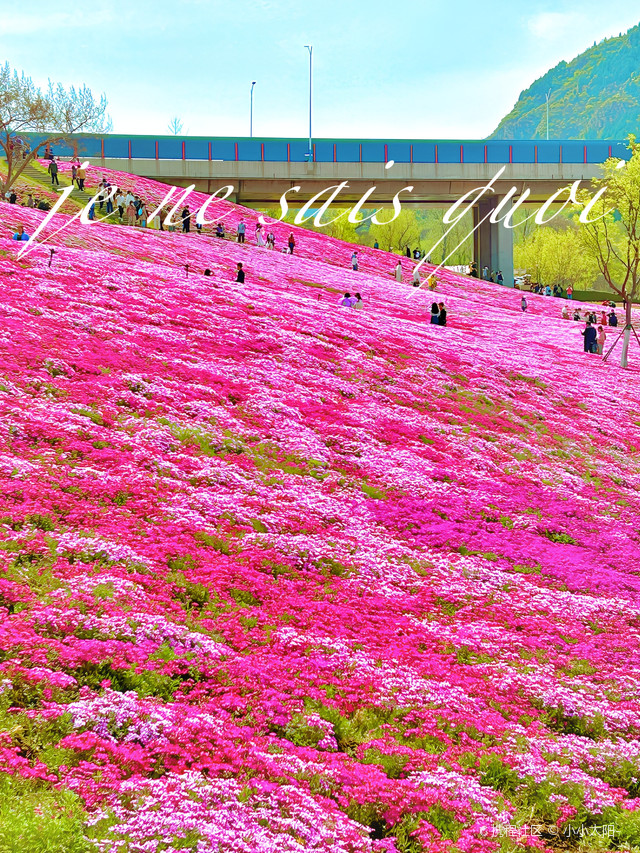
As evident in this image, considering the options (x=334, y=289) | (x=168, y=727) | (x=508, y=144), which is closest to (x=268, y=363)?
(x=168, y=727)

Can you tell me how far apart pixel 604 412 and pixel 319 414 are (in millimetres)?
13732

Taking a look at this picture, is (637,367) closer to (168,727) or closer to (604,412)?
(604,412)

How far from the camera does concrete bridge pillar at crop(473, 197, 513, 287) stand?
83.1m

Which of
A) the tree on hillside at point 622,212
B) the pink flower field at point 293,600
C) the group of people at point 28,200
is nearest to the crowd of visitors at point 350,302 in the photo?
the tree on hillside at point 622,212

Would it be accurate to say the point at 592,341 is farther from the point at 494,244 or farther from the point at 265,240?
the point at 494,244

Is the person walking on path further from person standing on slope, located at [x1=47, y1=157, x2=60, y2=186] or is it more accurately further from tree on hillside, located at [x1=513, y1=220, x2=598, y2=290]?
tree on hillside, located at [x1=513, y1=220, x2=598, y2=290]

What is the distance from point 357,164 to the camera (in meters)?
77.3

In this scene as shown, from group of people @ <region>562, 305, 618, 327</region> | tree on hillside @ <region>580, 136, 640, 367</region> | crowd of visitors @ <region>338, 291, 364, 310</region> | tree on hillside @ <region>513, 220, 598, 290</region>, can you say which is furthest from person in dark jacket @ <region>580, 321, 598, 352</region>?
tree on hillside @ <region>513, 220, 598, 290</region>

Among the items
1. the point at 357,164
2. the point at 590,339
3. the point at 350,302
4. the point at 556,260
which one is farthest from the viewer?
the point at 556,260

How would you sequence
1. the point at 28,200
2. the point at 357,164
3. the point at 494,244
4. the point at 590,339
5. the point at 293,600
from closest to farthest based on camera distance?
the point at 293,600
the point at 590,339
the point at 28,200
the point at 357,164
the point at 494,244

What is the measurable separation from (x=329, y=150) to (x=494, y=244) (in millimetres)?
22019

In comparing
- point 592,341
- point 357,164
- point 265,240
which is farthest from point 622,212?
point 357,164

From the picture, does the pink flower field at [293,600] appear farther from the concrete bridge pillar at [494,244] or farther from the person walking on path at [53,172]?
the concrete bridge pillar at [494,244]

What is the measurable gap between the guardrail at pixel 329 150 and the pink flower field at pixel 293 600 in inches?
2106
